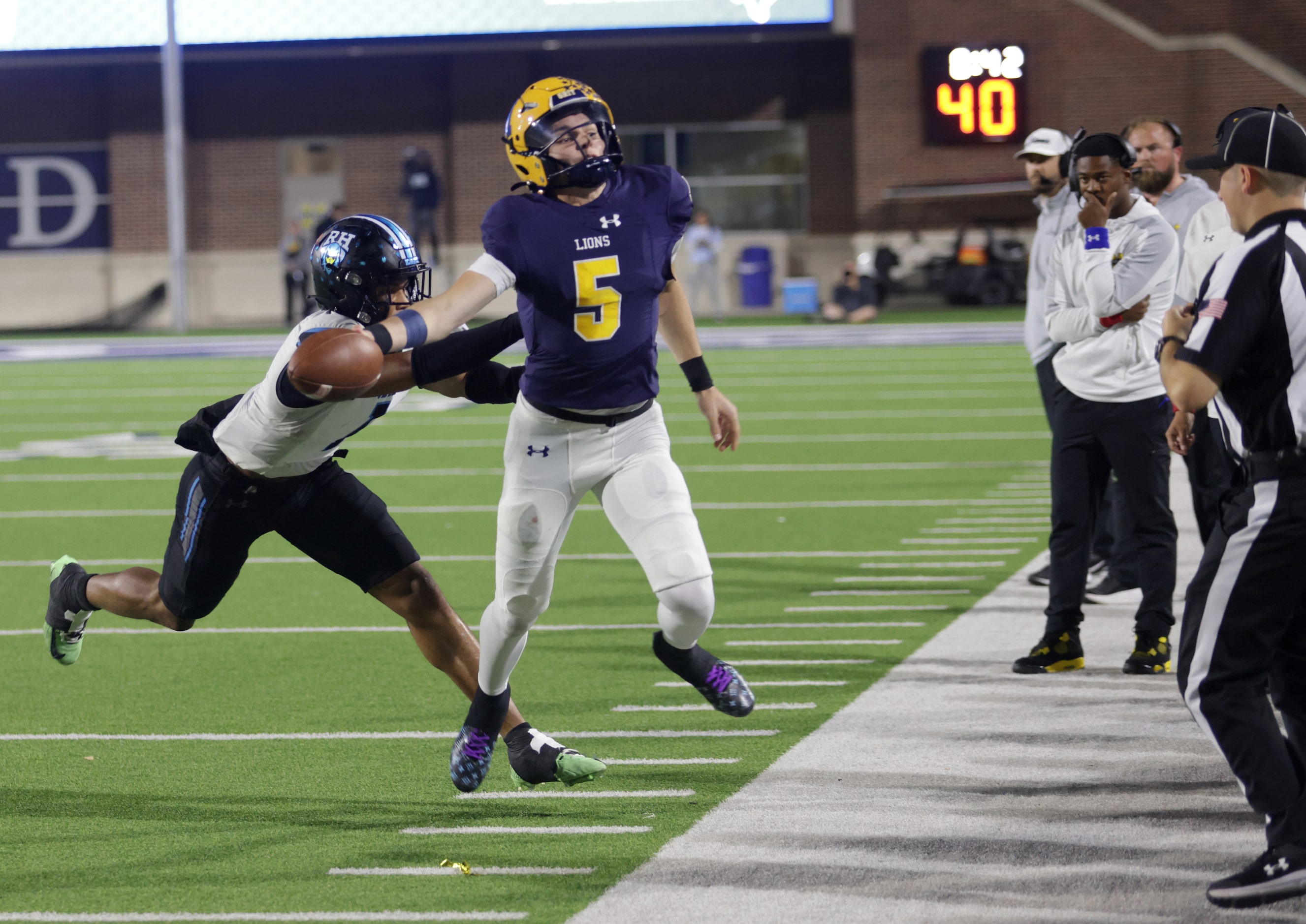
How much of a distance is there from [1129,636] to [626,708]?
2.28m

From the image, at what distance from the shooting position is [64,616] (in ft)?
20.7

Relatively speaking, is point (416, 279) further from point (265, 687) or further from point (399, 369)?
point (265, 687)

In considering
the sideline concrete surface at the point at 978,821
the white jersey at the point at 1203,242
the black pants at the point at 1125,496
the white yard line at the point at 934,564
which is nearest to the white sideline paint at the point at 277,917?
the sideline concrete surface at the point at 978,821

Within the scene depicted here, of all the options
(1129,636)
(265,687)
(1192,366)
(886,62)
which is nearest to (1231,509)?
(1192,366)

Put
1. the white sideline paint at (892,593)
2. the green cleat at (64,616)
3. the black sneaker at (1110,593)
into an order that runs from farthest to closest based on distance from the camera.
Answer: the white sideline paint at (892,593), the black sneaker at (1110,593), the green cleat at (64,616)

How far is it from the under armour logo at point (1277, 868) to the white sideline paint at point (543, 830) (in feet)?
5.14

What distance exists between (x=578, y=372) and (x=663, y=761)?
4.28ft

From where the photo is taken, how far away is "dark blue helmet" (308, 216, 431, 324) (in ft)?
16.7

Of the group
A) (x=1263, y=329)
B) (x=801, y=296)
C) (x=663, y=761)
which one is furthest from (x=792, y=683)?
(x=801, y=296)

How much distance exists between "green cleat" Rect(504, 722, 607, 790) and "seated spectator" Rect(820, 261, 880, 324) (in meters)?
25.4

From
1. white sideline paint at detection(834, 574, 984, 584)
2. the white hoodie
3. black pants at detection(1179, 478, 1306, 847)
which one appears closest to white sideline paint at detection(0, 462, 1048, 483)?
white sideline paint at detection(834, 574, 984, 584)

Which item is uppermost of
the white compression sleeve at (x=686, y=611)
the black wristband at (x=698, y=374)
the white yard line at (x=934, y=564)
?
the black wristband at (x=698, y=374)

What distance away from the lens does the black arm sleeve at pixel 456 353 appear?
4637 millimetres

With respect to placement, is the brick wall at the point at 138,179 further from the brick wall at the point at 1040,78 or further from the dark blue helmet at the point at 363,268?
the dark blue helmet at the point at 363,268
